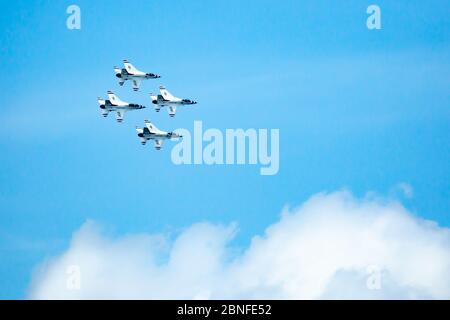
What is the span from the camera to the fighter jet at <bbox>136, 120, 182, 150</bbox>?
10656cm

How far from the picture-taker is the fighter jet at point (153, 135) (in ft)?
350

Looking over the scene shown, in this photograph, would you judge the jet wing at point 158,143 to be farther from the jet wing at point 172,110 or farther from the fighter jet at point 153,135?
the jet wing at point 172,110

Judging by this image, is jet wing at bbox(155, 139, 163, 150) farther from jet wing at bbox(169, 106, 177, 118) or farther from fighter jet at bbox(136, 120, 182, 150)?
jet wing at bbox(169, 106, 177, 118)

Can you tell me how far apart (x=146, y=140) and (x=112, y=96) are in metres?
5.13

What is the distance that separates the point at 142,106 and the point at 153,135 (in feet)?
9.44

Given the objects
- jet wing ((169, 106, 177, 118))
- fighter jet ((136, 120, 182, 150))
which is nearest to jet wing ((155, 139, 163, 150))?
fighter jet ((136, 120, 182, 150))

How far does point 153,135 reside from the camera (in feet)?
350
